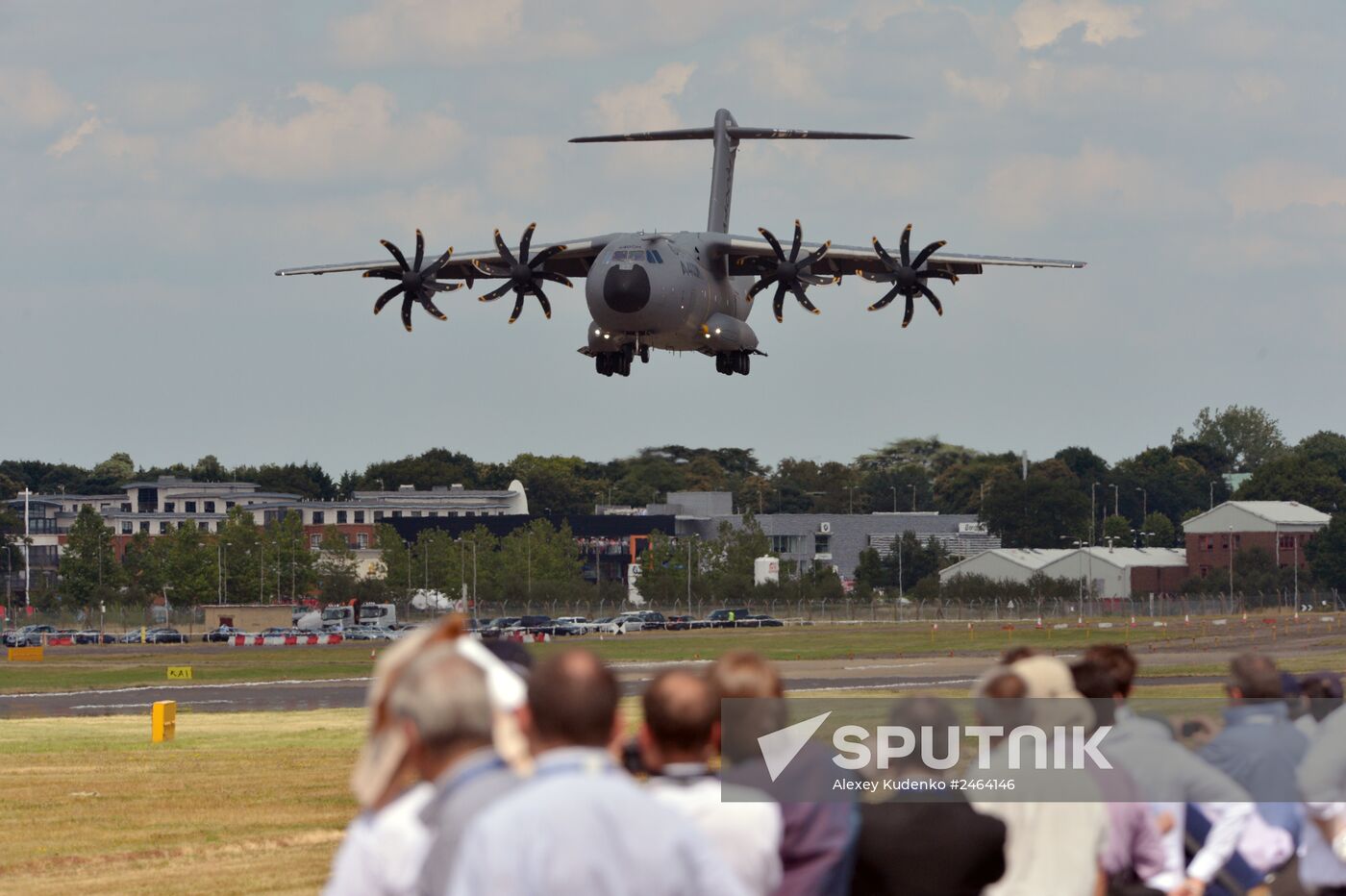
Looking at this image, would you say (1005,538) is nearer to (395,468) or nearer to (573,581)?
(573,581)

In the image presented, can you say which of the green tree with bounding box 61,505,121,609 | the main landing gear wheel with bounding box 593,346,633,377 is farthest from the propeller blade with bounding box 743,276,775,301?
the green tree with bounding box 61,505,121,609

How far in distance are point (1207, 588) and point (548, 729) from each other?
371 ft

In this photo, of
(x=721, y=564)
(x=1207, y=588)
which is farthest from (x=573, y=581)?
(x=1207, y=588)

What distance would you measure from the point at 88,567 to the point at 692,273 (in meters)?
73.6

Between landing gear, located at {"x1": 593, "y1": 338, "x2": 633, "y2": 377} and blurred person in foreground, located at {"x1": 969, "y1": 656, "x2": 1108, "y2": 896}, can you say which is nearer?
blurred person in foreground, located at {"x1": 969, "y1": 656, "x2": 1108, "y2": 896}

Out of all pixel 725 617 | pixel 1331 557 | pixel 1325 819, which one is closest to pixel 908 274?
pixel 1325 819

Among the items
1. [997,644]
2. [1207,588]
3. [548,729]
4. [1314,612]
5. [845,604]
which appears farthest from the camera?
[1207,588]

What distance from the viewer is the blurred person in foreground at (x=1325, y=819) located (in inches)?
330

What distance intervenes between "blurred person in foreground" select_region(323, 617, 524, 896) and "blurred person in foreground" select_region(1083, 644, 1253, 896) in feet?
11.1

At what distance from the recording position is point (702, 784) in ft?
18.9

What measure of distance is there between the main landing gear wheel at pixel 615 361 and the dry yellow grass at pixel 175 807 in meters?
18.5

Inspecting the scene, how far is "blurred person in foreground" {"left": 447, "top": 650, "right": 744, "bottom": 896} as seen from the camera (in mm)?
4363

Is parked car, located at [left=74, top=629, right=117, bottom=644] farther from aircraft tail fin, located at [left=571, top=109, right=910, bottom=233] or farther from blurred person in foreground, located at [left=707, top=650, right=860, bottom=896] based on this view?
blurred person in foreground, located at [left=707, top=650, right=860, bottom=896]

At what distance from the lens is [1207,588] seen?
367 feet
